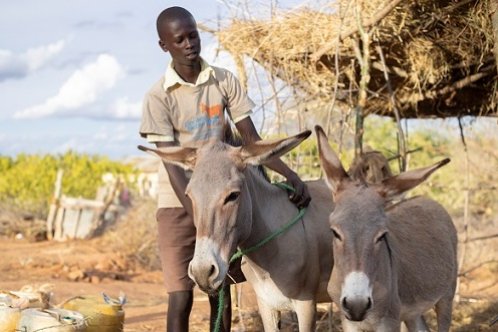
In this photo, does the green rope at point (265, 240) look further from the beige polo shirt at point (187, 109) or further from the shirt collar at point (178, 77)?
the shirt collar at point (178, 77)

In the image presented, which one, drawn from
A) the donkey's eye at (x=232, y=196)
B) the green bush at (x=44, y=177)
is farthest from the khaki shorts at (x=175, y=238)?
the green bush at (x=44, y=177)

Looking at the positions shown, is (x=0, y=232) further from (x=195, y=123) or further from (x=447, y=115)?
(x=195, y=123)

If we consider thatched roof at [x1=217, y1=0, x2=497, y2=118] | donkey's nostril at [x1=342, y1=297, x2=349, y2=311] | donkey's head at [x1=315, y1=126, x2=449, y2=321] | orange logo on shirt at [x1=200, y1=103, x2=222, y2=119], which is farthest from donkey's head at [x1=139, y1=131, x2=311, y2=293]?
thatched roof at [x1=217, y1=0, x2=497, y2=118]

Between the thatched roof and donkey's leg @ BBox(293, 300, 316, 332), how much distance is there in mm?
2844

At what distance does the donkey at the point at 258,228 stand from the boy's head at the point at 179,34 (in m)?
0.84

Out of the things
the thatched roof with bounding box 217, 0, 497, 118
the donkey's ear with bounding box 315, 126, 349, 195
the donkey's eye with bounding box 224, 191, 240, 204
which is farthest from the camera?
the thatched roof with bounding box 217, 0, 497, 118

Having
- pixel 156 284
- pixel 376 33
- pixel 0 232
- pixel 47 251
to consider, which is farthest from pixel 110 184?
pixel 376 33

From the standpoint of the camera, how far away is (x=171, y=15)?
573 centimetres

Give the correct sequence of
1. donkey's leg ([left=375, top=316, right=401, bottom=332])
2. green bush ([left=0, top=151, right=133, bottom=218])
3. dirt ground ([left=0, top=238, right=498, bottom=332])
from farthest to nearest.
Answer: green bush ([left=0, top=151, right=133, bottom=218]) → dirt ground ([left=0, top=238, right=498, bottom=332]) → donkey's leg ([left=375, top=316, right=401, bottom=332])

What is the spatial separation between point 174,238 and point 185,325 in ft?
1.97

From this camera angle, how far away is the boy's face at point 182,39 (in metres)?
5.69

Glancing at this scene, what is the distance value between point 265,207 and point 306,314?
2.47 ft

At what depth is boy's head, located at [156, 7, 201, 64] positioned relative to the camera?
5695 millimetres

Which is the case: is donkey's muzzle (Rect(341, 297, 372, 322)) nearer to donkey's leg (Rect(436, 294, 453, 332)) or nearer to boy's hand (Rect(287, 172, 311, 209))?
boy's hand (Rect(287, 172, 311, 209))
